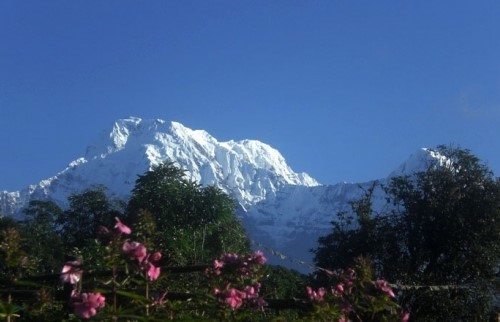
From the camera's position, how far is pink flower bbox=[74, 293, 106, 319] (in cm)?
182

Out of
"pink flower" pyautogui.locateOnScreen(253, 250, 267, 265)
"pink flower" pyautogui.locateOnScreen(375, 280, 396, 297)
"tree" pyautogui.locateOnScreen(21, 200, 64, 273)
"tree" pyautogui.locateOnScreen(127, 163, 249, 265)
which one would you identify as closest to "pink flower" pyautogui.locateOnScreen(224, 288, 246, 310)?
"pink flower" pyautogui.locateOnScreen(253, 250, 267, 265)

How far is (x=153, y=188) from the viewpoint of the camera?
21.0 m

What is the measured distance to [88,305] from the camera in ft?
6.00

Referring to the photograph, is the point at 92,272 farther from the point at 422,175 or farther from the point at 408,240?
the point at 422,175

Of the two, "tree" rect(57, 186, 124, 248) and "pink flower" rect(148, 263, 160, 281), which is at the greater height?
"tree" rect(57, 186, 124, 248)

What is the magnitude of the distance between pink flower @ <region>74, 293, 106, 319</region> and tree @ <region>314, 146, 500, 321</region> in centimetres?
1202

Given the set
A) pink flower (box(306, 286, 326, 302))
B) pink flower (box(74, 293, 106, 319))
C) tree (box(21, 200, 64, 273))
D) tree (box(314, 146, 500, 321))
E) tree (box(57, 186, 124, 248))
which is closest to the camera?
pink flower (box(74, 293, 106, 319))

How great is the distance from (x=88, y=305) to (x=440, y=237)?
15182 millimetres

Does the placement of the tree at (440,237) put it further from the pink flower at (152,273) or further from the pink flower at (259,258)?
the pink flower at (152,273)

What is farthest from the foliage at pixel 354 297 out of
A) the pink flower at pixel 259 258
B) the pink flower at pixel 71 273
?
the pink flower at pixel 71 273

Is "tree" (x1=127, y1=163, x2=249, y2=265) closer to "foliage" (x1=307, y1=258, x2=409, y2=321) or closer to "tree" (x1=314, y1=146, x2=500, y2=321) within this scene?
"tree" (x1=314, y1=146, x2=500, y2=321)

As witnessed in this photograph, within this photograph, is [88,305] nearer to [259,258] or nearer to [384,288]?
[259,258]

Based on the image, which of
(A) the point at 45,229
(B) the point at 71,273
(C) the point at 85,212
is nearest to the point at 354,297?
(B) the point at 71,273

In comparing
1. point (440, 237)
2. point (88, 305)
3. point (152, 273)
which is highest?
point (440, 237)
